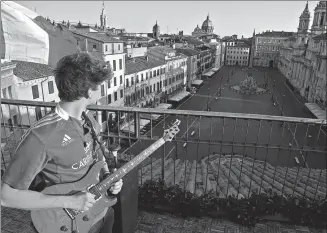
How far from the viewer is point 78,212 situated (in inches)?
106

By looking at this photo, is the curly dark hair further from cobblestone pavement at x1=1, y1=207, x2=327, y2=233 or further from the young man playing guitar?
cobblestone pavement at x1=1, y1=207, x2=327, y2=233

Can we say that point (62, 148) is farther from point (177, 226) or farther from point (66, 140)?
point (177, 226)

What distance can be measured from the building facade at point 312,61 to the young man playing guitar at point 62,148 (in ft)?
146

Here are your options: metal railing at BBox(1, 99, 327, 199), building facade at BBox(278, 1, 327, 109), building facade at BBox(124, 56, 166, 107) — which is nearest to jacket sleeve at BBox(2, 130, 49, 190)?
metal railing at BBox(1, 99, 327, 199)

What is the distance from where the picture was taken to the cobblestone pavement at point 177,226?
470 centimetres

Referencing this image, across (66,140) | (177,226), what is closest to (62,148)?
(66,140)

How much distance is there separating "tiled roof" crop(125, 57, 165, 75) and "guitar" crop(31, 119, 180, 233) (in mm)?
32739

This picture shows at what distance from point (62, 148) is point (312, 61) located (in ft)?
188

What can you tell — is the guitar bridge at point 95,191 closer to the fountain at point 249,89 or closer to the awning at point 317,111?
the awning at point 317,111

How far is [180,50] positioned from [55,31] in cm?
5370

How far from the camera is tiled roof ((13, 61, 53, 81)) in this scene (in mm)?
19061

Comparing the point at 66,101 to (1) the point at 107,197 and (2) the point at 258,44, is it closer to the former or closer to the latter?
(1) the point at 107,197

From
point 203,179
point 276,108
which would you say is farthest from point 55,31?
point 276,108

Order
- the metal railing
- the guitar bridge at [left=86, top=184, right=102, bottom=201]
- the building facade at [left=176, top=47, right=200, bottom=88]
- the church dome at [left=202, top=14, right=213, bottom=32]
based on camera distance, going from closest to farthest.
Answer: the guitar bridge at [left=86, top=184, right=102, bottom=201], the metal railing, the building facade at [left=176, top=47, right=200, bottom=88], the church dome at [left=202, top=14, right=213, bottom=32]
